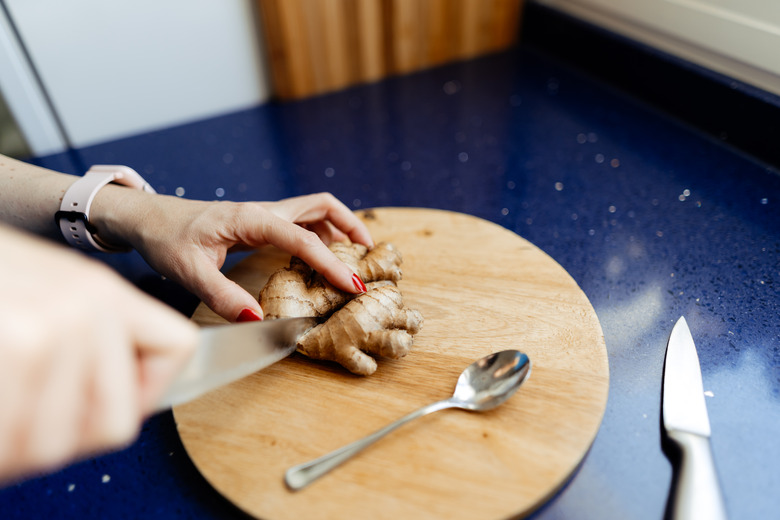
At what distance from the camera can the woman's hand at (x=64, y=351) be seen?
26 centimetres

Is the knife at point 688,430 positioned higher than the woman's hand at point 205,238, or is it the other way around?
the woman's hand at point 205,238

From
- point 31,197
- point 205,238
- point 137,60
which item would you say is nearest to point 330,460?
point 205,238

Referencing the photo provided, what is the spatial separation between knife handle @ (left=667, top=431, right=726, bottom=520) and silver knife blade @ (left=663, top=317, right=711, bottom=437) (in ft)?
0.04

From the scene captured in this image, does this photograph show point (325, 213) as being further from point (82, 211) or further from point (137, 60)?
point (137, 60)

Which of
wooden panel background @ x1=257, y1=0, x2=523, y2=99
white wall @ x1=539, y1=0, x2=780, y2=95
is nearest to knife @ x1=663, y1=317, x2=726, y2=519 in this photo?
white wall @ x1=539, y1=0, x2=780, y2=95

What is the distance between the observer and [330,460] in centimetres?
52

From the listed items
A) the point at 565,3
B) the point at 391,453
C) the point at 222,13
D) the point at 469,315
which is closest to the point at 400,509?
the point at 391,453

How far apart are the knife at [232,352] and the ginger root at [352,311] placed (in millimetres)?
27

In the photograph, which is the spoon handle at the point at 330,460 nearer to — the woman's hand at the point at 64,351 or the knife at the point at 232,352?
the knife at the point at 232,352

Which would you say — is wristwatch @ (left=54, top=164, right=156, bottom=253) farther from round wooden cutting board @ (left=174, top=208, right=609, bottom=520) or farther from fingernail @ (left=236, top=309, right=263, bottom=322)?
fingernail @ (left=236, top=309, right=263, bottom=322)

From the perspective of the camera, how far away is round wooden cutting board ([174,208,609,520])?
1.66 ft

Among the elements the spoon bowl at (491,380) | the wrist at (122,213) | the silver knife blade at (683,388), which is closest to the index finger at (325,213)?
the wrist at (122,213)

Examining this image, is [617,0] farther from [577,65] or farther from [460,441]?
[460,441]

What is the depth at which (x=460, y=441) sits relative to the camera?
0.55 meters
